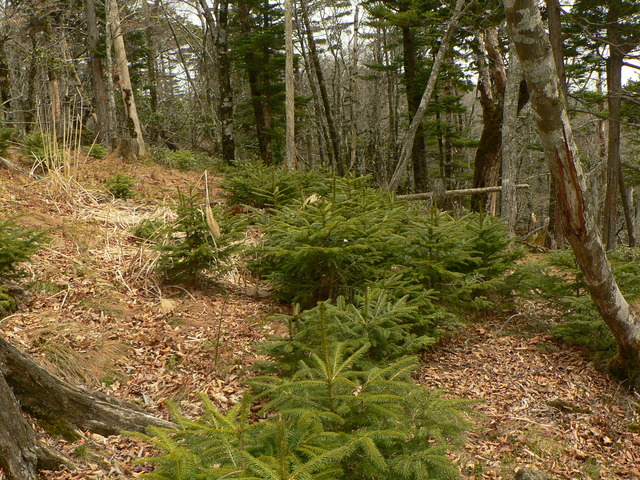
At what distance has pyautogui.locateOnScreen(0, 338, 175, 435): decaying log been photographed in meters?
2.48

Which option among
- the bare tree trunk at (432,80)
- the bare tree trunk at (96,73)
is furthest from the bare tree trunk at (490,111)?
the bare tree trunk at (96,73)

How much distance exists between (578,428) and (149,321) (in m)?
3.98

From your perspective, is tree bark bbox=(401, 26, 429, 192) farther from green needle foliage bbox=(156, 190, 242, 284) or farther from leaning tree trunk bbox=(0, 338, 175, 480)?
leaning tree trunk bbox=(0, 338, 175, 480)

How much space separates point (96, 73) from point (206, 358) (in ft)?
42.9

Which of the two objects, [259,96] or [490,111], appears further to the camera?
[259,96]

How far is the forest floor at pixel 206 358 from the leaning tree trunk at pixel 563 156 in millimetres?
923

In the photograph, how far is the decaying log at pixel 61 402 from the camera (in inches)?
97.5

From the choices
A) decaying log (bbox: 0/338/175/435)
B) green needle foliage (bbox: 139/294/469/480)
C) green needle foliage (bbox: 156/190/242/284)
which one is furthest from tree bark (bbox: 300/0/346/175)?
green needle foliage (bbox: 139/294/469/480)

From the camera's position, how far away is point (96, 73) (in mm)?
14109

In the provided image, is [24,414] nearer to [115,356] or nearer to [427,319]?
[115,356]

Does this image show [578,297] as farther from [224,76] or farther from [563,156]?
[224,76]

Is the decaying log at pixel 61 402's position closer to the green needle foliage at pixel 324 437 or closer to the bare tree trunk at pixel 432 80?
the green needle foliage at pixel 324 437

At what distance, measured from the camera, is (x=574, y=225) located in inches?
147

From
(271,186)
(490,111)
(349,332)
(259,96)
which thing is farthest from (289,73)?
(349,332)
